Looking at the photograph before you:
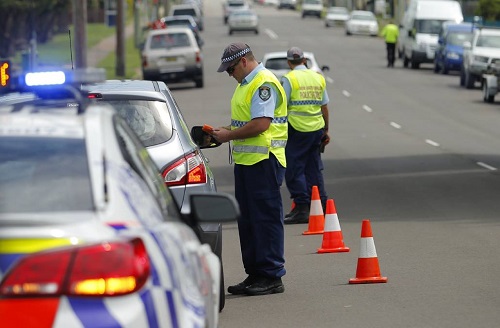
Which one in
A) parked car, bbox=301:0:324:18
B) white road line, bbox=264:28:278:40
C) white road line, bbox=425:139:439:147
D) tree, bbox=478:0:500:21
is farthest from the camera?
parked car, bbox=301:0:324:18

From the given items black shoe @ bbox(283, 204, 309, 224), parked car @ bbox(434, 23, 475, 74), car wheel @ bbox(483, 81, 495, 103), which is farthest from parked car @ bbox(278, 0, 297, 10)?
black shoe @ bbox(283, 204, 309, 224)

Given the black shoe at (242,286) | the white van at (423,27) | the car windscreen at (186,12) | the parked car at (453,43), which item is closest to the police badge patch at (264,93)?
the black shoe at (242,286)

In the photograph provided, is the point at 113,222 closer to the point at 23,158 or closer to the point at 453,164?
the point at 23,158

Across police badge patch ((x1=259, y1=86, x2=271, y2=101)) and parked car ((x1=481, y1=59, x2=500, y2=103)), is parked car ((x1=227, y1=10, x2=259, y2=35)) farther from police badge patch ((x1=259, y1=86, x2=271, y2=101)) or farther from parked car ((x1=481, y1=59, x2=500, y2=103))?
police badge patch ((x1=259, y1=86, x2=271, y2=101))

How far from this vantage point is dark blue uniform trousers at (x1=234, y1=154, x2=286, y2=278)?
9.80m

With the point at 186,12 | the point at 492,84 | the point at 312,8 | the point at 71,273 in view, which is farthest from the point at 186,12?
the point at 71,273

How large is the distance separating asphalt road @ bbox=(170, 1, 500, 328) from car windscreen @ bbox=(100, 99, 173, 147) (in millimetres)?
1301

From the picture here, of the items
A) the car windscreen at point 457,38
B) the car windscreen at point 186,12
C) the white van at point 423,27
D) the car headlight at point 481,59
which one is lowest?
the car windscreen at point 186,12

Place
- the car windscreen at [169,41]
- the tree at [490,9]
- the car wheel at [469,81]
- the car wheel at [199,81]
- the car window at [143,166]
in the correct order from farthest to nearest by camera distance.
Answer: the tree at [490,9] < the car wheel at [469,81] < the car wheel at [199,81] < the car windscreen at [169,41] < the car window at [143,166]

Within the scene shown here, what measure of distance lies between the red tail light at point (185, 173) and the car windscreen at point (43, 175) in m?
4.31

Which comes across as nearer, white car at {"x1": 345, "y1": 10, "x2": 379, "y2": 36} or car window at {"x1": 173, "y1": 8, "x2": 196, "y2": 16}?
white car at {"x1": 345, "y1": 10, "x2": 379, "y2": 36}

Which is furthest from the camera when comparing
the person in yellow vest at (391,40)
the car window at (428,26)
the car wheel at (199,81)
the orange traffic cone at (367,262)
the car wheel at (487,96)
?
the car window at (428,26)

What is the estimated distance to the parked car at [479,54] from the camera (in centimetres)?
4003

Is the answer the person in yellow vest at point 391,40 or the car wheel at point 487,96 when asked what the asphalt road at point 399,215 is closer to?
the car wheel at point 487,96
